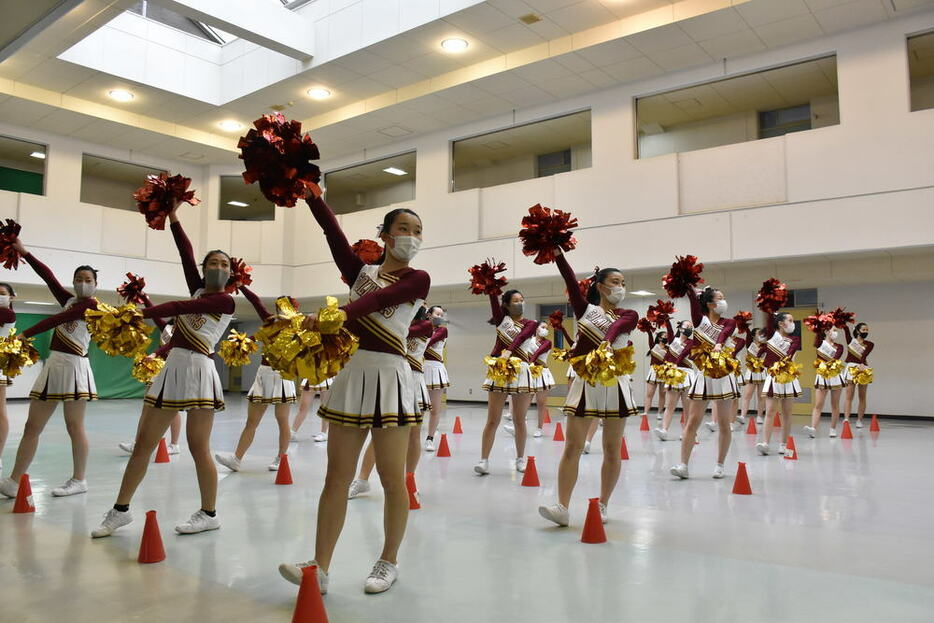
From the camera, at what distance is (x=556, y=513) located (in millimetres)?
4156

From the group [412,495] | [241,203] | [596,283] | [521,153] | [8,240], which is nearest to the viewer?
[596,283]

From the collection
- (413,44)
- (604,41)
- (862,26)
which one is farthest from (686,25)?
(413,44)

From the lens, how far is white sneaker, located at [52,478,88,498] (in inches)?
197

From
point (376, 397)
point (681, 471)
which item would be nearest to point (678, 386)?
point (681, 471)

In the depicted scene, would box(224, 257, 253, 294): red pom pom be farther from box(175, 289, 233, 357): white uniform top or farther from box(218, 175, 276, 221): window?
box(218, 175, 276, 221): window

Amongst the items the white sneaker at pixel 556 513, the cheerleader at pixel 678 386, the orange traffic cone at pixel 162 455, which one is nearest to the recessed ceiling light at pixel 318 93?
the cheerleader at pixel 678 386

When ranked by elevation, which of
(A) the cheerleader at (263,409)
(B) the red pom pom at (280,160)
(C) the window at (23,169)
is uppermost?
(C) the window at (23,169)

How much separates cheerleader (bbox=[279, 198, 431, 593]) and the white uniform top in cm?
140

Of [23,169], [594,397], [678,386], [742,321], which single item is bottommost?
[678,386]

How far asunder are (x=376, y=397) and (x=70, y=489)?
3.53 meters

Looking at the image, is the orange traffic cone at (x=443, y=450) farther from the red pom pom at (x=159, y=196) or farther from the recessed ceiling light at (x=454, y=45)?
the recessed ceiling light at (x=454, y=45)

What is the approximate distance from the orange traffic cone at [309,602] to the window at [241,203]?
1602 centimetres

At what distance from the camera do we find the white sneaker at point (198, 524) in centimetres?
393

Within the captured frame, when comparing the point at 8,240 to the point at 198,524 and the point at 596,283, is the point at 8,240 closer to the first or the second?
the point at 198,524
